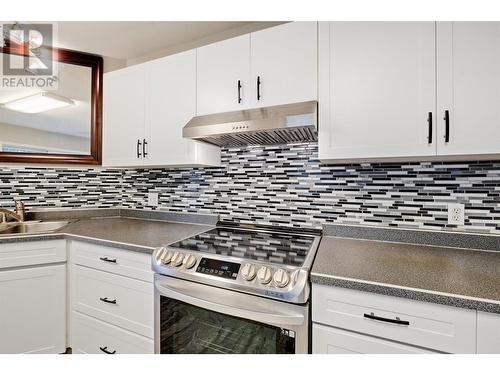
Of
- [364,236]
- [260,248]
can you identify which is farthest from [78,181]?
[364,236]

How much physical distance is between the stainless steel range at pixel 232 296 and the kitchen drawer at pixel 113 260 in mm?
115

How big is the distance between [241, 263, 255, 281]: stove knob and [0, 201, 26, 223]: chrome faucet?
1.84m

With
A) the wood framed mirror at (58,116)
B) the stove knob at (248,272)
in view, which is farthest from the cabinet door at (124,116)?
the stove knob at (248,272)

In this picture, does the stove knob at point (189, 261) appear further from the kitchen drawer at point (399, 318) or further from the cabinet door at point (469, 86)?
the cabinet door at point (469, 86)

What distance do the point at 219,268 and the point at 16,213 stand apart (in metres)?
1.76

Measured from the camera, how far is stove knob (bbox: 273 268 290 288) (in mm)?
996

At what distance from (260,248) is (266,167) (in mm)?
637

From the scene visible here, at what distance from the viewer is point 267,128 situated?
1312 mm

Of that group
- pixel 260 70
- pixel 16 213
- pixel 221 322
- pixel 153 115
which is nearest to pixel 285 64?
pixel 260 70

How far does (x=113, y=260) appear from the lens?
1446 millimetres

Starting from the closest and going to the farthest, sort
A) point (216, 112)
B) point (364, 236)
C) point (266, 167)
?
point (364, 236)
point (216, 112)
point (266, 167)

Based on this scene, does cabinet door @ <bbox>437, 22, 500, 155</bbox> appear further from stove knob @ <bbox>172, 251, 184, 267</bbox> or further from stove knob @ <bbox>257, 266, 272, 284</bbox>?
stove knob @ <bbox>172, 251, 184, 267</bbox>

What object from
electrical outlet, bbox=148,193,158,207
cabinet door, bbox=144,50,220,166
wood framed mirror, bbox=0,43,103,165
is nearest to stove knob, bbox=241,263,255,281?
cabinet door, bbox=144,50,220,166
